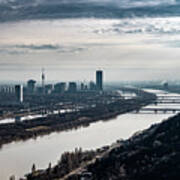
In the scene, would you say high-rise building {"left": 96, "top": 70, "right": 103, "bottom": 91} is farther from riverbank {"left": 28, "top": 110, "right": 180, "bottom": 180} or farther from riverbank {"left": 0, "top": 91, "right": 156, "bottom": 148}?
riverbank {"left": 28, "top": 110, "right": 180, "bottom": 180}

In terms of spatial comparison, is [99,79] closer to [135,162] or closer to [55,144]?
[55,144]

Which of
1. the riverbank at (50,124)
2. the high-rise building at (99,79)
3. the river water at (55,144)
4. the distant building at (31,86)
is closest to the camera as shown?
the river water at (55,144)

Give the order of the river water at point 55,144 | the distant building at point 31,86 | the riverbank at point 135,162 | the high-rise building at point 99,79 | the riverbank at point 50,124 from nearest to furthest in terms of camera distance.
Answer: the riverbank at point 135,162, the river water at point 55,144, the riverbank at point 50,124, the distant building at point 31,86, the high-rise building at point 99,79

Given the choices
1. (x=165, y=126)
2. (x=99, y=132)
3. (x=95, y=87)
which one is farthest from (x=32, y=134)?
(x=95, y=87)

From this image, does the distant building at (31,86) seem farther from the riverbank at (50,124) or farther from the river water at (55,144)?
the river water at (55,144)

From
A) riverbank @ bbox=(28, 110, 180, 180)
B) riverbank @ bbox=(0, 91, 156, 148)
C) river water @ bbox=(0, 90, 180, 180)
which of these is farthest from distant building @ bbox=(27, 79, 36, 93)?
riverbank @ bbox=(28, 110, 180, 180)

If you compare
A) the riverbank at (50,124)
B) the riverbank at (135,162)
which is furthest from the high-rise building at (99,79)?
the riverbank at (135,162)
